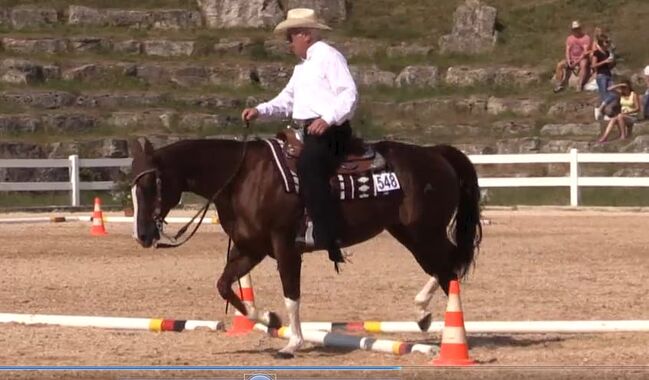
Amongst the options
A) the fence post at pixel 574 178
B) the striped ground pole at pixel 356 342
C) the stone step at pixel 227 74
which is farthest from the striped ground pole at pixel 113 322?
the stone step at pixel 227 74

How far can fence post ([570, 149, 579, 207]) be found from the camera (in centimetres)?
2802

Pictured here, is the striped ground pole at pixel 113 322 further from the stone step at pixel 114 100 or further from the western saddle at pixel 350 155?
the stone step at pixel 114 100

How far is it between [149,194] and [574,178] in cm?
1923

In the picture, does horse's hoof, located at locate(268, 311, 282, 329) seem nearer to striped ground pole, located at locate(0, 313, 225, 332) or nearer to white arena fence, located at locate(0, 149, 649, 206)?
striped ground pole, located at locate(0, 313, 225, 332)

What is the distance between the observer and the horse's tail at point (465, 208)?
10680 mm

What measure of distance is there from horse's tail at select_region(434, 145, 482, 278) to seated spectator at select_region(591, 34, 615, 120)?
20.9 metres

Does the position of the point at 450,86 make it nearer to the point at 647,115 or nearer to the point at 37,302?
the point at 647,115

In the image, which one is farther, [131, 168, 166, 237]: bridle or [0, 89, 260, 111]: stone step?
[0, 89, 260, 111]: stone step

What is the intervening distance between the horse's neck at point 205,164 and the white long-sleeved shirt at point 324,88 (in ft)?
1.84

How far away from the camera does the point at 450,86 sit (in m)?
36.3

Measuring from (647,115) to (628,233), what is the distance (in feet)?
38.5

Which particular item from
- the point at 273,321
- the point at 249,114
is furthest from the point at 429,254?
the point at 249,114

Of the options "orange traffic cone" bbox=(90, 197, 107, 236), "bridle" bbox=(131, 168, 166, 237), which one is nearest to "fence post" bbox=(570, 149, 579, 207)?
"orange traffic cone" bbox=(90, 197, 107, 236)

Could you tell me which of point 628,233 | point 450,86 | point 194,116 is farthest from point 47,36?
point 628,233
